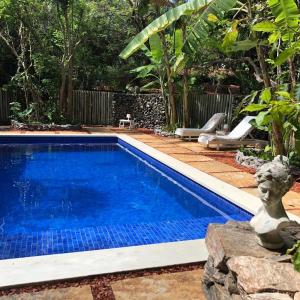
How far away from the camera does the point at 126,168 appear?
941 cm

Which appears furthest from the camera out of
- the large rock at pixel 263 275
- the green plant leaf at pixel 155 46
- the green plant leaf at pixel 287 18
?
the green plant leaf at pixel 155 46

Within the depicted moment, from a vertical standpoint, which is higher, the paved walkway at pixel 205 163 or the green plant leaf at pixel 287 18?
the green plant leaf at pixel 287 18

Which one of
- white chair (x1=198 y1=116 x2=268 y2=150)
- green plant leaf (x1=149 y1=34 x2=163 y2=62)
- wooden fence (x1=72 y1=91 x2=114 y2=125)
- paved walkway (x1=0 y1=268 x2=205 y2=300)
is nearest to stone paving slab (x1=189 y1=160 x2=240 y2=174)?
white chair (x1=198 y1=116 x2=268 y2=150)

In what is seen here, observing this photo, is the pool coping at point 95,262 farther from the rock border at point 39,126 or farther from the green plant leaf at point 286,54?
the rock border at point 39,126

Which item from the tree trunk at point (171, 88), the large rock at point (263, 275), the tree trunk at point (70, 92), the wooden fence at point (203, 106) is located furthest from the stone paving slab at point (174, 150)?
the large rock at point (263, 275)

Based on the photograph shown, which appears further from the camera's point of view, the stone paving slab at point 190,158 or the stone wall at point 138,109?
the stone wall at point 138,109

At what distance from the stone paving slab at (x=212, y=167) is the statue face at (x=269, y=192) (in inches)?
187

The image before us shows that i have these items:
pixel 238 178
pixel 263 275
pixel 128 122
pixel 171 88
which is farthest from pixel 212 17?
pixel 128 122

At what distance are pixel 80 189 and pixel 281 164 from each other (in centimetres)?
516

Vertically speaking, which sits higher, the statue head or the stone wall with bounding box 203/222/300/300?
the statue head

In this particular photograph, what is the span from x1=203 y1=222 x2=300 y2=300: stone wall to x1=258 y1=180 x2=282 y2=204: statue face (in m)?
0.41

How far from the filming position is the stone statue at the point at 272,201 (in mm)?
2752

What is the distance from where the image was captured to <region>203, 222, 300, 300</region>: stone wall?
2299 mm

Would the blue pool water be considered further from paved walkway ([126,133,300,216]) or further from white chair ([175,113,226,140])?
white chair ([175,113,226,140])
